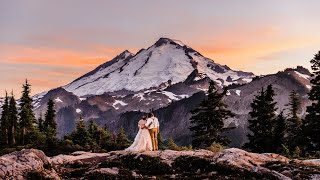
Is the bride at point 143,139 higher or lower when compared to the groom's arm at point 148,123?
lower

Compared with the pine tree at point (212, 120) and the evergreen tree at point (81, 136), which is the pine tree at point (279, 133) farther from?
the evergreen tree at point (81, 136)

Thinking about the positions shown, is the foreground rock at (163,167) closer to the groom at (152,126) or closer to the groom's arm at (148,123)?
the groom's arm at (148,123)

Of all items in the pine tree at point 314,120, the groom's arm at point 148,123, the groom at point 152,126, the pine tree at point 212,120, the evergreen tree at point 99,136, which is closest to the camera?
the groom's arm at point 148,123

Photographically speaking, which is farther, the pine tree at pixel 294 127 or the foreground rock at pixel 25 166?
the pine tree at pixel 294 127

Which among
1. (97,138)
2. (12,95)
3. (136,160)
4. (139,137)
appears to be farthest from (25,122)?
(136,160)

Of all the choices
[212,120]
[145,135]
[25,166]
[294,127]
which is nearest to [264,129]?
[294,127]

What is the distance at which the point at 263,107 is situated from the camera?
65.1 m

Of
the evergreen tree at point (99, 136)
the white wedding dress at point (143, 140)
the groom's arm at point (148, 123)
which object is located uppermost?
the evergreen tree at point (99, 136)

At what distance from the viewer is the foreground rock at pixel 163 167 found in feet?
68.8

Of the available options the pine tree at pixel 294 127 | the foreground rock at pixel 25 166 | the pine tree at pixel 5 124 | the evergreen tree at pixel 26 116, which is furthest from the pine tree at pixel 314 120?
the pine tree at pixel 5 124

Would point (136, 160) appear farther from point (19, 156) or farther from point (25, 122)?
point (25, 122)

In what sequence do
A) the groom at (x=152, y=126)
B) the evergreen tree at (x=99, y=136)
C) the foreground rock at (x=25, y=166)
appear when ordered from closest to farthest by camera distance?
the foreground rock at (x=25, y=166) < the groom at (x=152, y=126) < the evergreen tree at (x=99, y=136)

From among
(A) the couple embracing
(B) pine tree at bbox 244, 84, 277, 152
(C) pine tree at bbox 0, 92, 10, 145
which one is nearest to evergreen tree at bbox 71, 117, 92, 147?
(B) pine tree at bbox 244, 84, 277, 152

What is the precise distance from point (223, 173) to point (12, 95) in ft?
282
